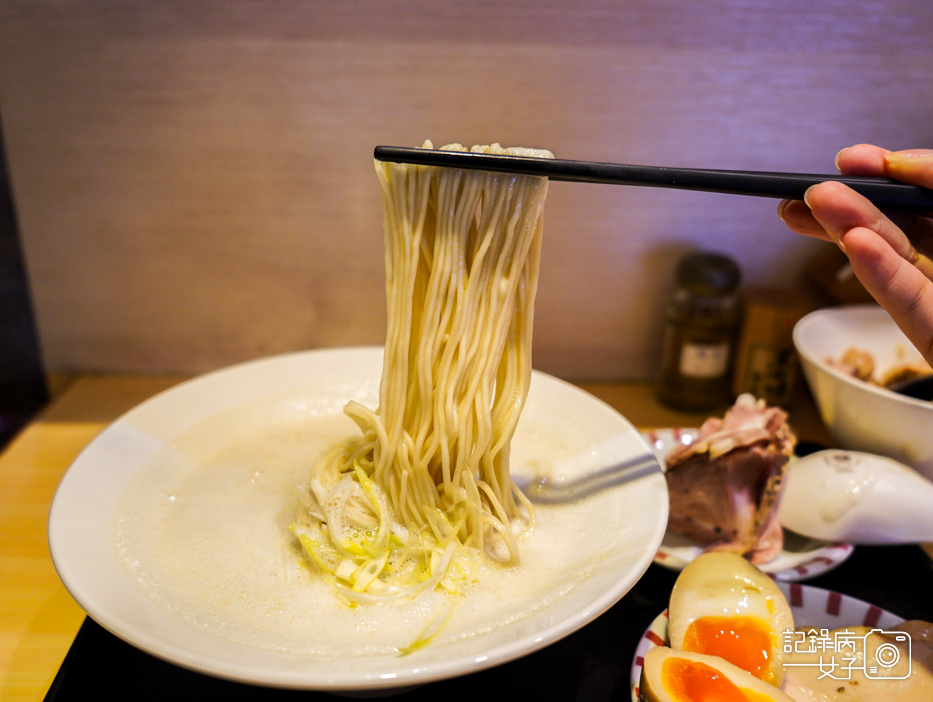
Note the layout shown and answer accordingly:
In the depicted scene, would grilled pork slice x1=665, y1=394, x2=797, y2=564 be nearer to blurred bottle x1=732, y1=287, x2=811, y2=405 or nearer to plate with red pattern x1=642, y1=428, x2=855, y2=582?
plate with red pattern x1=642, y1=428, x2=855, y2=582

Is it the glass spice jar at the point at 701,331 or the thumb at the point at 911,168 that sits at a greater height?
the thumb at the point at 911,168

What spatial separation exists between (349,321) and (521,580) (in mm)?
1126

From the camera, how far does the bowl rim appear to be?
4.26 feet

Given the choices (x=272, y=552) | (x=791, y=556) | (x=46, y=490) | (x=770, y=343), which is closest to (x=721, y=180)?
(x=791, y=556)

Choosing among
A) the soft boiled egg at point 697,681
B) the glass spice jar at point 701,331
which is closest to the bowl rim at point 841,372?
the glass spice jar at point 701,331

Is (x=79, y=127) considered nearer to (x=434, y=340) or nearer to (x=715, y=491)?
(x=434, y=340)

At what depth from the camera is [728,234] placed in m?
1.84

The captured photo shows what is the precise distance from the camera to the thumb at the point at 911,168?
2.97 feet

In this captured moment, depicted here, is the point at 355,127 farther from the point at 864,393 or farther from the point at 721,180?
the point at 864,393

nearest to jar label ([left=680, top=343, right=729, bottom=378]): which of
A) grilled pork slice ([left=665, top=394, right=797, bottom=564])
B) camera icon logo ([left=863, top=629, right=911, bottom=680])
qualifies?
grilled pork slice ([left=665, top=394, right=797, bottom=564])

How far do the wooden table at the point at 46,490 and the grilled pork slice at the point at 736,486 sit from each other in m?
0.53

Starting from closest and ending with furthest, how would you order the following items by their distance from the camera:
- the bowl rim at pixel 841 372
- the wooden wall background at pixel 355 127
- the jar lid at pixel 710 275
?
the bowl rim at pixel 841 372, the wooden wall background at pixel 355 127, the jar lid at pixel 710 275

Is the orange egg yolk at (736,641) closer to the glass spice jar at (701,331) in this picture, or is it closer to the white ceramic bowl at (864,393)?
the white ceramic bowl at (864,393)

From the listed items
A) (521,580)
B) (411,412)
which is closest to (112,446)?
(411,412)
